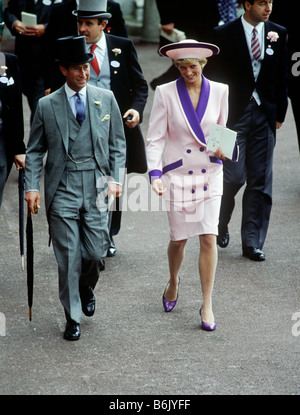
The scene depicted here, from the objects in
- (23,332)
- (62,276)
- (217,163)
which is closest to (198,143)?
(217,163)

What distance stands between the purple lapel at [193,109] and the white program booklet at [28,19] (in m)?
3.75

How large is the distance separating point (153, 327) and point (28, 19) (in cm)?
446

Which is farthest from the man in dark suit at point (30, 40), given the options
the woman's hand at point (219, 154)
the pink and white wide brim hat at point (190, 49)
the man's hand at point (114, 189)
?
the woman's hand at point (219, 154)

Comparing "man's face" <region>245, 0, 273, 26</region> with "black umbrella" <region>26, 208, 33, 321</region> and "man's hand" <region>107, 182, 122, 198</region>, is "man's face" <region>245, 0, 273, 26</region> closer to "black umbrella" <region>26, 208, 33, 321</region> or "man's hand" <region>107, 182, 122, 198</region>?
"man's hand" <region>107, 182, 122, 198</region>

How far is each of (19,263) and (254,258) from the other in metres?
2.01

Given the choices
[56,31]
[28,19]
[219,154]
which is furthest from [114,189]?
[28,19]

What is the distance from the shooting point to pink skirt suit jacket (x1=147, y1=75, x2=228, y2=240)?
231 inches

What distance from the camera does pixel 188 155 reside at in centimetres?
592

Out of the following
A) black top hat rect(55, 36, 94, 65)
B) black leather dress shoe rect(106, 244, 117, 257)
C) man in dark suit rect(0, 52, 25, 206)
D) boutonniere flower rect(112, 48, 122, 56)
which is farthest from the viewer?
black leather dress shoe rect(106, 244, 117, 257)

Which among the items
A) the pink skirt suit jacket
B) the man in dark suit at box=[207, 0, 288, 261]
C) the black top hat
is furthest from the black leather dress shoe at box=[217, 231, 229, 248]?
the black top hat

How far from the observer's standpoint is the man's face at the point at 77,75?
5617mm

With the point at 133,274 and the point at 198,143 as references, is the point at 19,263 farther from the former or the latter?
the point at 198,143

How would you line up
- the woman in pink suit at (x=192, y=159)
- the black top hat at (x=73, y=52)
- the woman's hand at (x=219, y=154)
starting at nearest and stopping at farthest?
the black top hat at (x=73, y=52)
the woman's hand at (x=219, y=154)
the woman in pink suit at (x=192, y=159)

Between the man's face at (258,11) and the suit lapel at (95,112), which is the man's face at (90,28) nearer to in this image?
the suit lapel at (95,112)
